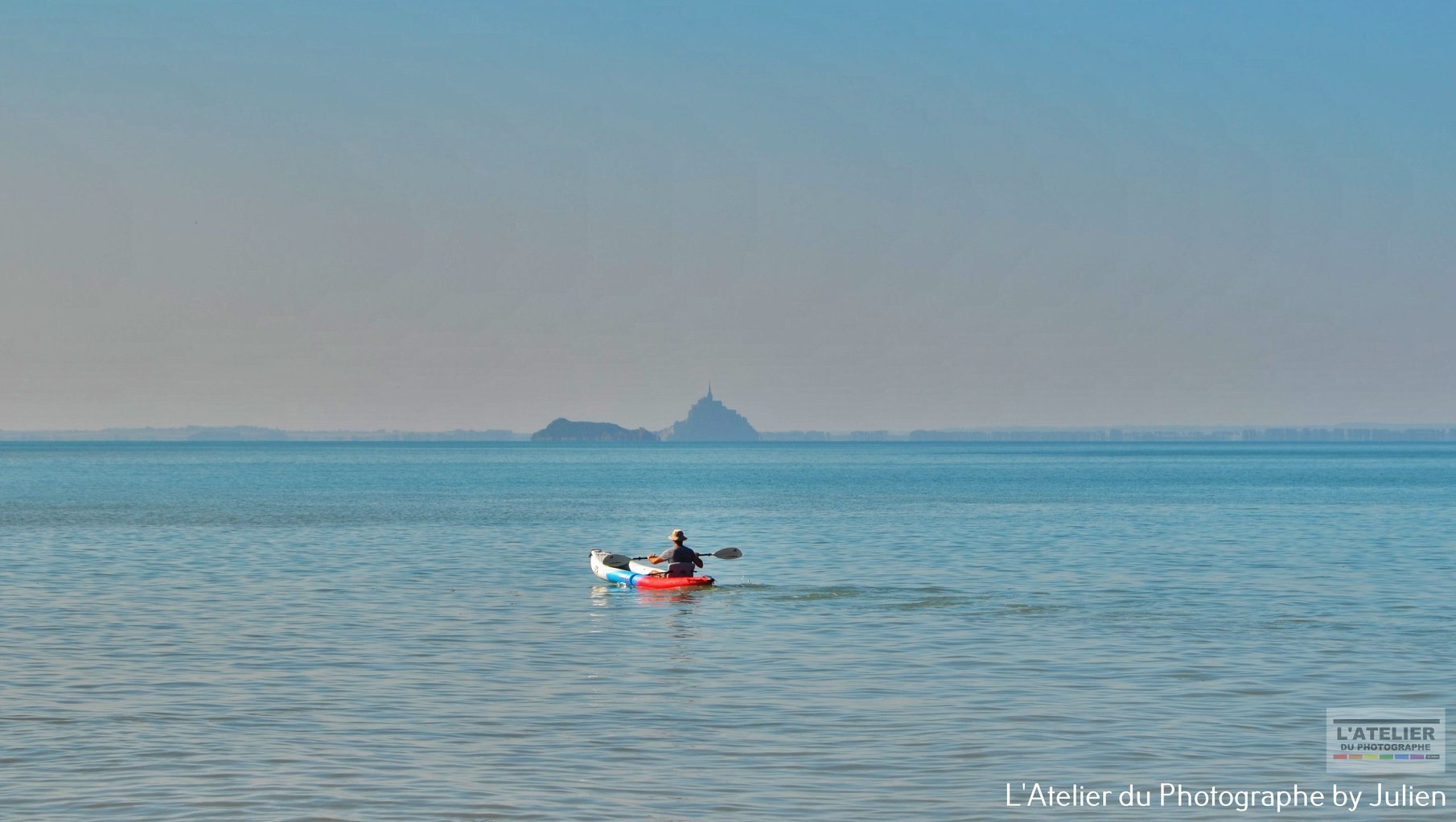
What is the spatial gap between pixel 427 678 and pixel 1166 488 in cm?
11081

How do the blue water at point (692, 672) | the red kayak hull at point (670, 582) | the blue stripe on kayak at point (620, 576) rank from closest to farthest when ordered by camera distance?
the blue water at point (692, 672), the red kayak hull at point (670, 582), the blue stripe on kayak at point (620, 576)

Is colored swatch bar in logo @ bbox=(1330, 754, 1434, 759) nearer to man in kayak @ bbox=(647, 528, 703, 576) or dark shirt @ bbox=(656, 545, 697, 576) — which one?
man in kayak @ bbox=(647, 528, 703, 576)

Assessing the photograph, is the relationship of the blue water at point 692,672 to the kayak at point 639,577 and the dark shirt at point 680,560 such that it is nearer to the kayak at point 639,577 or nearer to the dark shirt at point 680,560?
the kayak at point 639,577

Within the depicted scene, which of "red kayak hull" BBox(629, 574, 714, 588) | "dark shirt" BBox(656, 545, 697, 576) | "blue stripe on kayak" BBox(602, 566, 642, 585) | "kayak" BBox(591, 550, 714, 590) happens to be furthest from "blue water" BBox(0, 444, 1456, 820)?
"dark shirt" BBox(656, 545, 697, 576)

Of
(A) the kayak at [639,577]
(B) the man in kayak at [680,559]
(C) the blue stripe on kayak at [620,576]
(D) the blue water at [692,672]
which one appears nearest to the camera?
(D) the blue water at [692,672]

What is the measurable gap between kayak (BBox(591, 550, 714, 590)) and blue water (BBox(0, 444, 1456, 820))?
1.98 feet

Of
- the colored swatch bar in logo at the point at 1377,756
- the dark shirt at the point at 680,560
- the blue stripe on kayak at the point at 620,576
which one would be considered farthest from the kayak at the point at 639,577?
the colored swatch bar in logo at the point at 1377,756

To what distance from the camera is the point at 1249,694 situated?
2203 centimetres

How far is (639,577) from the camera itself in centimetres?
3953

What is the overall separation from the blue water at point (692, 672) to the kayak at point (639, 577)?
0.60m

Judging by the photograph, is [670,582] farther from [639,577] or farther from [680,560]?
[639,577]

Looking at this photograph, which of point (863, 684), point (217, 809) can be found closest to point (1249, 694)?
point (863, 684)

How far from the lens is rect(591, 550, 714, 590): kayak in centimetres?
3884

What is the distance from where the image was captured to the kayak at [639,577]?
3884 centimetres
